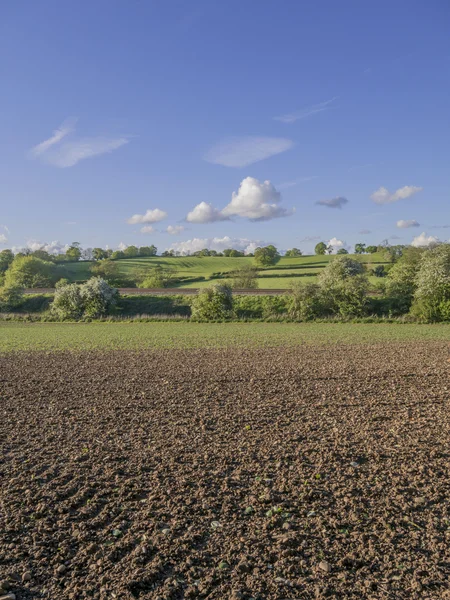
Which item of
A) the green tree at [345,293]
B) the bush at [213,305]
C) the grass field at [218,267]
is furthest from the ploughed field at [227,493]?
the grass field at [218,267]

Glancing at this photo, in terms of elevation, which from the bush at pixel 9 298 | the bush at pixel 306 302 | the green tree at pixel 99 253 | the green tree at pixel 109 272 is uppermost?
the green tree at pixel 99 253

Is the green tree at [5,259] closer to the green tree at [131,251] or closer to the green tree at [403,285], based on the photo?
the green tree at [131,251]

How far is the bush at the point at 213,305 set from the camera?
5609 cm

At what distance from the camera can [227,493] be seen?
294 inches

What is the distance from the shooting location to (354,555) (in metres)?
5.73

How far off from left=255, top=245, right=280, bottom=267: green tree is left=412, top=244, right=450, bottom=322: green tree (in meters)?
64.0

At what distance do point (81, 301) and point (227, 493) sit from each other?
5862 cm

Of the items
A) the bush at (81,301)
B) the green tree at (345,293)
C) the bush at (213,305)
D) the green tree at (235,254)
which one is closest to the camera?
the green tree at (345,293)

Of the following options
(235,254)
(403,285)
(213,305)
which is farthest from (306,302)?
(235,254)

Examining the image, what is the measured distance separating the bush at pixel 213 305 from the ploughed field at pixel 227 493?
133 feet

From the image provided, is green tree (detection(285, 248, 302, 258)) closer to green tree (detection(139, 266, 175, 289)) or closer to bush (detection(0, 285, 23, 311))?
green tree (detection(139, 266, 175, 289))

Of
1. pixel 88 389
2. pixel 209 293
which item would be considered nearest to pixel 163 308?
pixel 209 293

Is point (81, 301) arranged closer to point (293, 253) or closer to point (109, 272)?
point (109, 272)

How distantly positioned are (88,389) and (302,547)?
1214 cm
